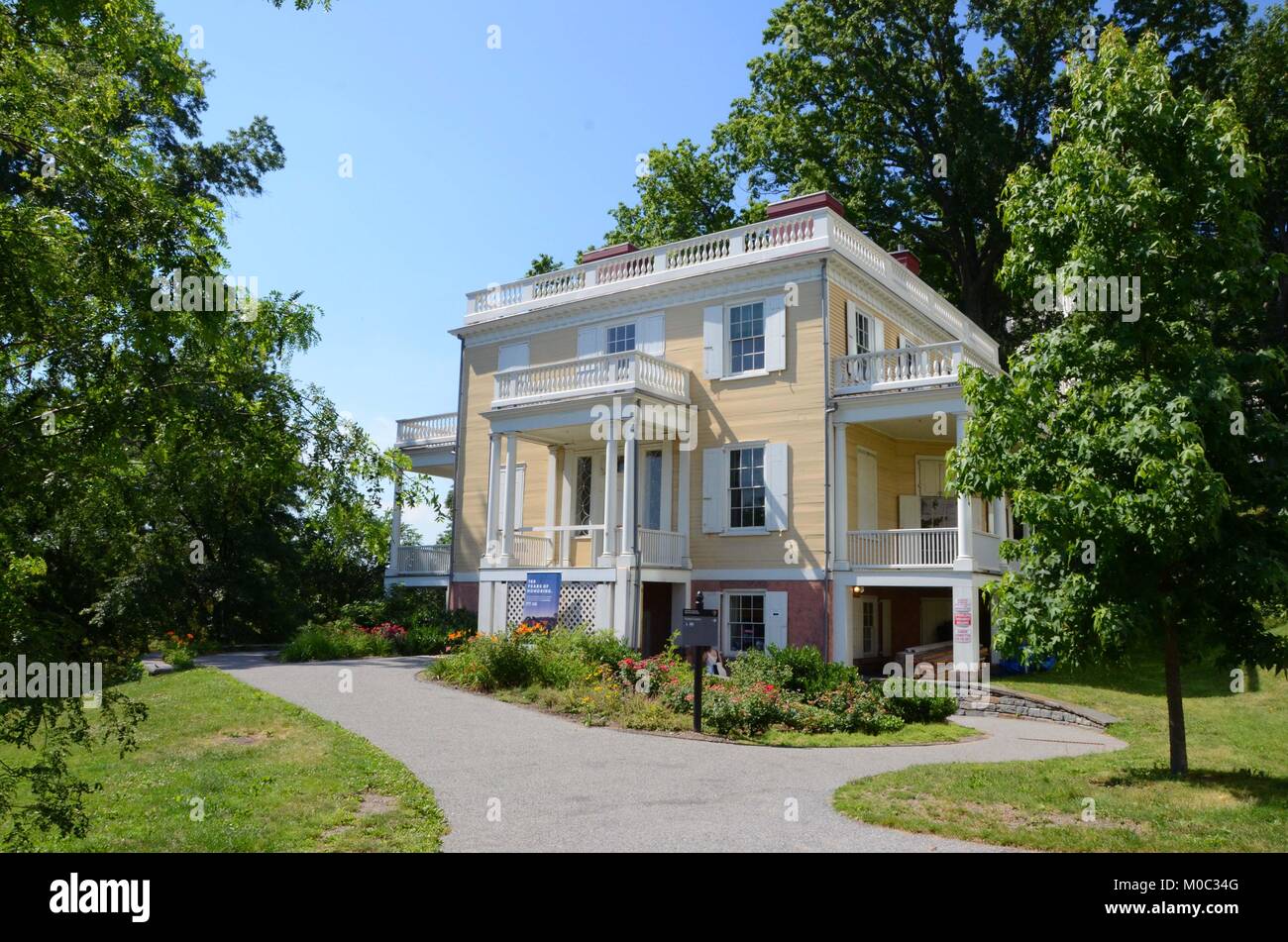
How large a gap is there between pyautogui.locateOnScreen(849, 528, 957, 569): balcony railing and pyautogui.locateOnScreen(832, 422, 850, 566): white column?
19cm

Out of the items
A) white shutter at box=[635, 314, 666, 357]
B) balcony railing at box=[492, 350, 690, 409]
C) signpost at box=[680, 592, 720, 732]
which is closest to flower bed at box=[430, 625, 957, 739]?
signpost at box=[680, 592, 720, 732]

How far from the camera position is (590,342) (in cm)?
2378

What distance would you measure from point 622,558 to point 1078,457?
11828mm

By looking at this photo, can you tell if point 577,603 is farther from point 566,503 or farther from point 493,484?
point 493,484

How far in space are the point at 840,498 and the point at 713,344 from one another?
4689 millimetres

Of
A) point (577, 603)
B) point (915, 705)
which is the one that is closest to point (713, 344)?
point (577, 603)

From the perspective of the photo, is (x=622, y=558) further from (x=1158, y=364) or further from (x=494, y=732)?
(x=1158, y=364)

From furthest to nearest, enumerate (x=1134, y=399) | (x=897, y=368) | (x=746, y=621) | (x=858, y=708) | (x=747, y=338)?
(x=747, y=338)
(x=746, y=621)
(x=897, y=368)
(x=858, y=708)
(x=1134, y=399)

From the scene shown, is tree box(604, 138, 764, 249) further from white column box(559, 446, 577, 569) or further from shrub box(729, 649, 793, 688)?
shrub box(729, 649, 793, 688)

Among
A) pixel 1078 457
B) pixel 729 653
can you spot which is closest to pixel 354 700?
pixel 729 653

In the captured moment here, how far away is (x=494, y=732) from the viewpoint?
12336 millimetres

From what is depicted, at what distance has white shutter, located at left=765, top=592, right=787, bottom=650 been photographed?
64.7 ft

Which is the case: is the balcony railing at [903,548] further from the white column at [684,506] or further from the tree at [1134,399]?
the tree at [1134,399]

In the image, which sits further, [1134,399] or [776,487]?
[776,487]
